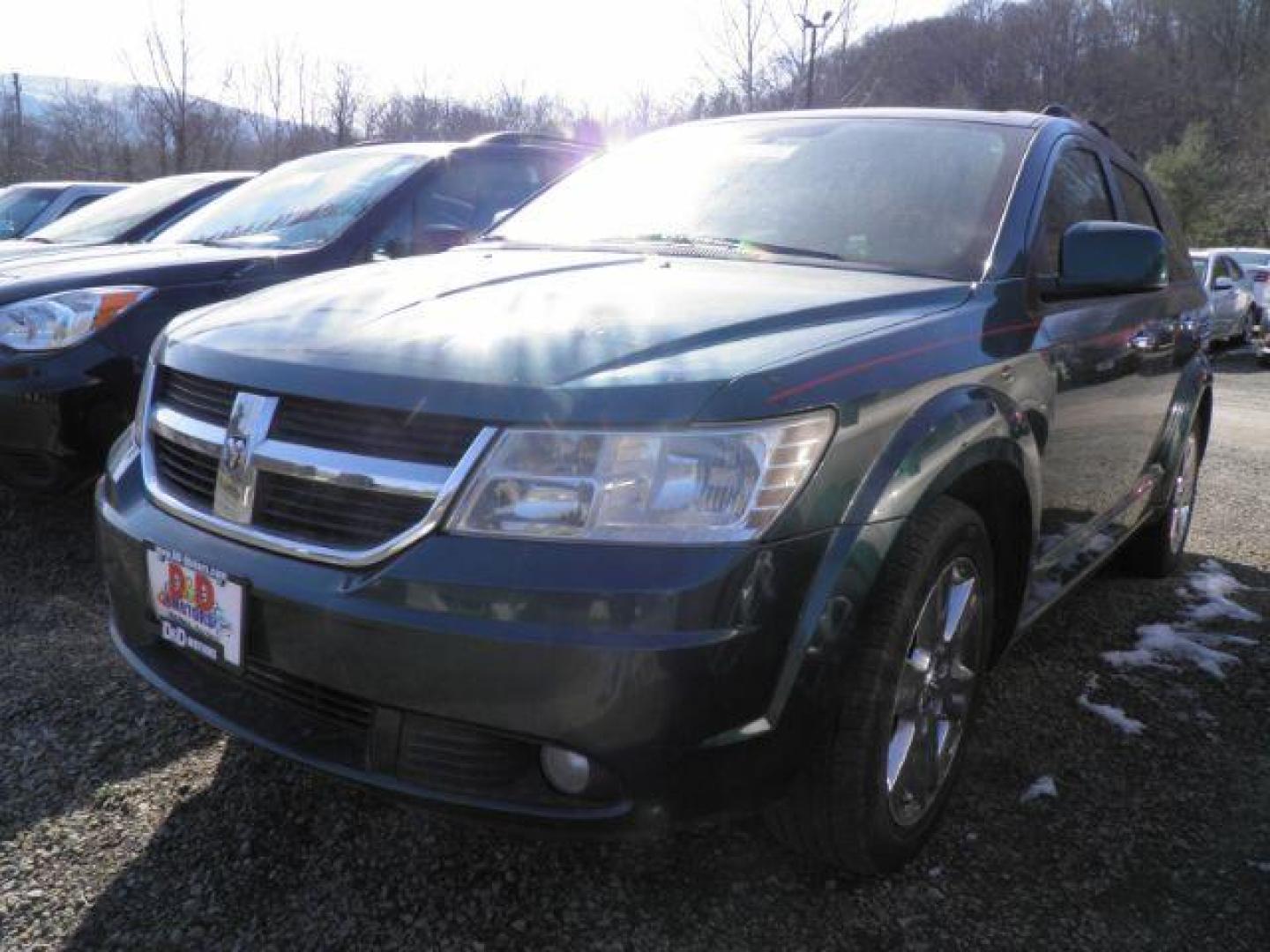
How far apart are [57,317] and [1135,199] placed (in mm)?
3813

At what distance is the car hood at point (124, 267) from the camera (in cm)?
373

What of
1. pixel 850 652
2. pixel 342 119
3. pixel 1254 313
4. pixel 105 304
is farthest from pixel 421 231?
pixel 342 119

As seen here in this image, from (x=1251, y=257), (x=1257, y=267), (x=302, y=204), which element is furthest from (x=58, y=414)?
(x=1251, y=257)

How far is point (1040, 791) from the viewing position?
2523 millimetres

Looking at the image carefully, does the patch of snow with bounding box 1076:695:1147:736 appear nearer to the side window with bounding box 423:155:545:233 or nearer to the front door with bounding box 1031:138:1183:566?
the front door with bounding box 1031:138:1183:566

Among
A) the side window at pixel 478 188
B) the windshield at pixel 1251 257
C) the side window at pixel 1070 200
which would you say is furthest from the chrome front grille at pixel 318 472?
the windshield at pixel 1251 257

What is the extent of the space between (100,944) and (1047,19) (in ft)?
268

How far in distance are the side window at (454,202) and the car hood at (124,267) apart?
53cm

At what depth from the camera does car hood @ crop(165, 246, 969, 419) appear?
1.72m

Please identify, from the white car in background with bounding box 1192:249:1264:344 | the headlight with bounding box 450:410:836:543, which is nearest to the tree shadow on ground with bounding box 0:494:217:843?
the headlight with bounding box 450:410:836:543

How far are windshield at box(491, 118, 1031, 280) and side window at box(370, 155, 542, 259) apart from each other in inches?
44.0

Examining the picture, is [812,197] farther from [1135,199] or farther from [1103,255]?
[1135,199]

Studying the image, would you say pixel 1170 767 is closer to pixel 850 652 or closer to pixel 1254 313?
pixel 850 652

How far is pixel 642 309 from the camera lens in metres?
2.06
